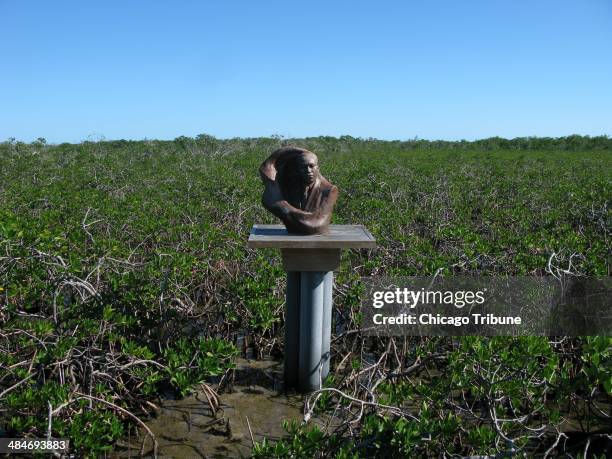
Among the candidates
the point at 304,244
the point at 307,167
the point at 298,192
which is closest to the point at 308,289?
the point at 304,244

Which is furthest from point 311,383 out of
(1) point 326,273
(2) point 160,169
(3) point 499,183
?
(2) point 160,169

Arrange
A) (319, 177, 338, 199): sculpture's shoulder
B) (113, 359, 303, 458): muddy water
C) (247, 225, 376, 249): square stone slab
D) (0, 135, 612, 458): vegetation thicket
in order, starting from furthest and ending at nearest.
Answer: (319, 177, 338, 199): sculpture's shoulder → (247, 225, 376, 249): square stone slab → (113, 359, 303, 458): muddy water → (0, 135, 612, 458): vegetation thicket

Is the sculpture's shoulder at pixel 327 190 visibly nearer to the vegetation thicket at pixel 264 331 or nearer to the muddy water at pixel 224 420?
the vegetation thicket at pixel 264 331

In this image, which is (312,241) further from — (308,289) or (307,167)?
(307,167)

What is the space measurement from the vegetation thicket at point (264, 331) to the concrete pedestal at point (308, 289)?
0.26 m

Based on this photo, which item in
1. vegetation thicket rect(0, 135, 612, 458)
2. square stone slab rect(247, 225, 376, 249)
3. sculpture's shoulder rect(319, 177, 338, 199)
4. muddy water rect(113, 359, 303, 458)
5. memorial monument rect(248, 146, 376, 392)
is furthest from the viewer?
sculpture's shoulder rect(319, 177, 338, 199)

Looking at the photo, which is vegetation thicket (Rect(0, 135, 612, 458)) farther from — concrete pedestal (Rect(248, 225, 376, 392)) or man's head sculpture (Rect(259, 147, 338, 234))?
man's head sculpture (Rect(259, 147, 338, 234))

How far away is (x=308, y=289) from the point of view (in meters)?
3.73

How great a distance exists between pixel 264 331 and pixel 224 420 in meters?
1.08

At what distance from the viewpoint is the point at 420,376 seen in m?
4.41

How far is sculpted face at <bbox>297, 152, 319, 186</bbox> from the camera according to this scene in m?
3.68

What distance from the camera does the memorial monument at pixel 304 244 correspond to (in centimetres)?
361

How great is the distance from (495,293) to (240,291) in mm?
2353

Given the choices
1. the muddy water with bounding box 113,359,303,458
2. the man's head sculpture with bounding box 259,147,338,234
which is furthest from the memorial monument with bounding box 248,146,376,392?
the muddy water with bounding box 113,359,303,458
